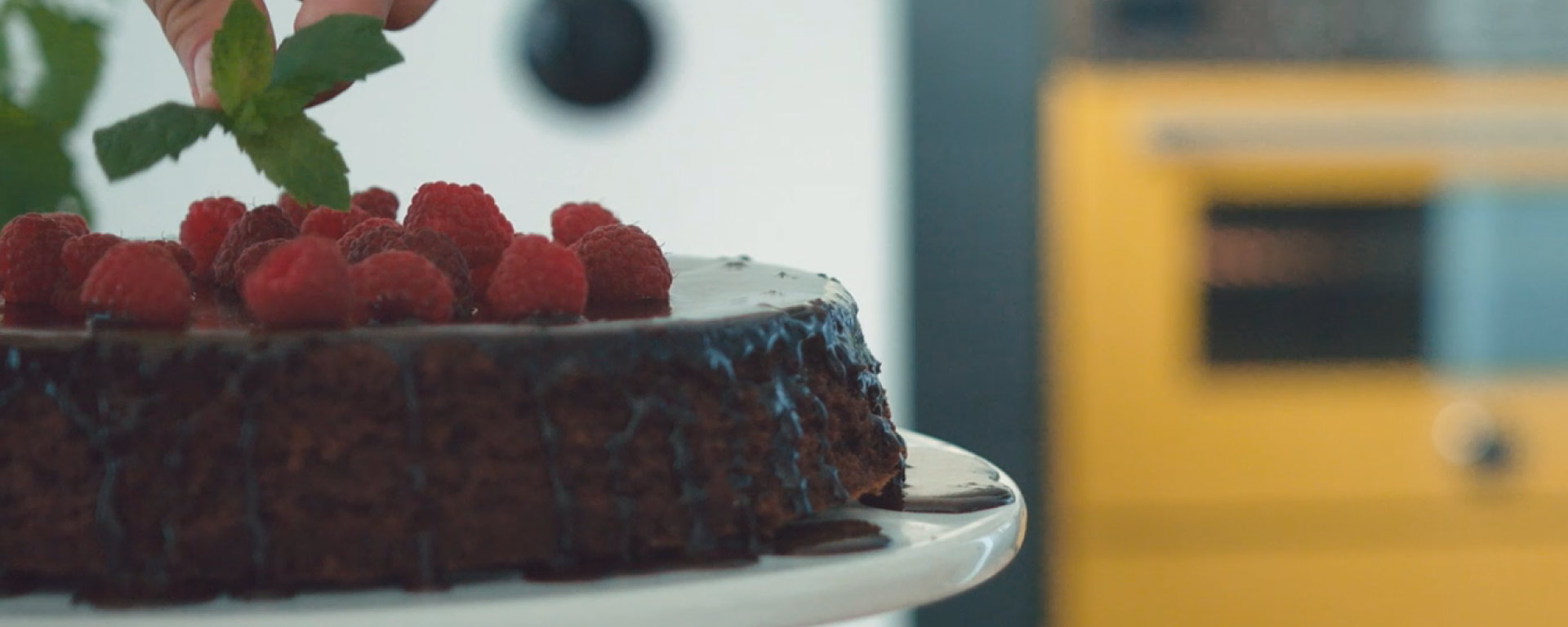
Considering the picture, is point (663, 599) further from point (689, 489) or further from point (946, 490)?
point (946, 490)

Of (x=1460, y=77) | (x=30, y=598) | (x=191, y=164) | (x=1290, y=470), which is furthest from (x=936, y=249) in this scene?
(x=30, y=598)

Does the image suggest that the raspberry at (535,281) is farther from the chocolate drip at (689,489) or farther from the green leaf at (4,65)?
the green leaf at (4,65)

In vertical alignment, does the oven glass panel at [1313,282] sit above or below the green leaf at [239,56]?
below

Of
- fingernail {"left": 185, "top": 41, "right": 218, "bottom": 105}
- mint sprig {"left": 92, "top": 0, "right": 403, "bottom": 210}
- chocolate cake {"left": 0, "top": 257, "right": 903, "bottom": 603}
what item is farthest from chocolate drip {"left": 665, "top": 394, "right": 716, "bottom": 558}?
fingernail {"left": 185, "top": 41, "right": 218, "bottom": 105}

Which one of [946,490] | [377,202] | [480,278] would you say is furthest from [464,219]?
[946,490]

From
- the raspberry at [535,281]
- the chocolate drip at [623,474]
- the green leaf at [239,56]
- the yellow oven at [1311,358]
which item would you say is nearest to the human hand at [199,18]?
the green leaf at [239,56]
